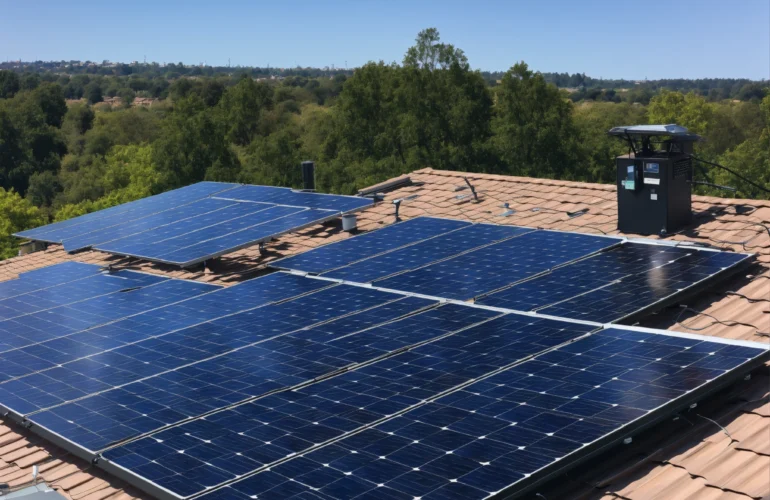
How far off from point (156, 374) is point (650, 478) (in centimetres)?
720

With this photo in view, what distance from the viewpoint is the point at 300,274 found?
17.8 m

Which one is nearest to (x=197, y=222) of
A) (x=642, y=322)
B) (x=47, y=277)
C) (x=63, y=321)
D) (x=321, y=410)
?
(x=47, y=277)

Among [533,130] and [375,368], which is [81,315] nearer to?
[375,368]

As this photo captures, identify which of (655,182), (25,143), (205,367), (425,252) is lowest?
(205,367)

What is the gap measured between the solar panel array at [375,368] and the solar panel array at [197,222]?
266cm

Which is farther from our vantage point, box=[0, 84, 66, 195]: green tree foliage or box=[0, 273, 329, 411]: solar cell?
box=[0, 84, 66, 195]: green tree foliage

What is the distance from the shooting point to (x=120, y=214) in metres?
27.6

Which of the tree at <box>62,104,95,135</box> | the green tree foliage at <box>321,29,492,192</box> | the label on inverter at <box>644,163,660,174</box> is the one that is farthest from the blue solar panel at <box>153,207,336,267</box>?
the tree at <box>62,104,95,135</box>

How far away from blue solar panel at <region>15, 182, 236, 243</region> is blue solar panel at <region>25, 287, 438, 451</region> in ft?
40.9

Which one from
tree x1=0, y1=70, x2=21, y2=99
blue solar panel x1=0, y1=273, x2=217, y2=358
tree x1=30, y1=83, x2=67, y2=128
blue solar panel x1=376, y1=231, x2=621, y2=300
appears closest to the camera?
blue solar panel x1=376, y1=231, x2=621, y2=300

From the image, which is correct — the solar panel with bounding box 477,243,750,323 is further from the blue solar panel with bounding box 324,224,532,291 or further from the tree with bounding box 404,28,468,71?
the tree with bounding box 404,28,468,71

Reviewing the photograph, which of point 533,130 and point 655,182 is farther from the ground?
point 655,182

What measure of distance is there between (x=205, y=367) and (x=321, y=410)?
9.17 feet

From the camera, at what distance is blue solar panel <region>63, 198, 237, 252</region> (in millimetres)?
24016
